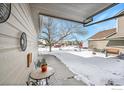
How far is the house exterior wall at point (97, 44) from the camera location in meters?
1.49

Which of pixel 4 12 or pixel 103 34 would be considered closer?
pixel 4 12

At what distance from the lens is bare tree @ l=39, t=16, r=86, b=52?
1.46m

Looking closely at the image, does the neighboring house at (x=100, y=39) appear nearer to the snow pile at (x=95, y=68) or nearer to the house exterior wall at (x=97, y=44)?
the house exterior wall at (x=97, y=44)

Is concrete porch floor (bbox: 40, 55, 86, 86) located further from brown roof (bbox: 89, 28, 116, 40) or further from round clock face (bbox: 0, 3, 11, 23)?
round clock face (bbox: 0, 3, 11, 23)

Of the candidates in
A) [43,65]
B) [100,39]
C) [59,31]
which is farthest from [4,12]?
[100,39]

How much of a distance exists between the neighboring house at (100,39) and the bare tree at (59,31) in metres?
0.15

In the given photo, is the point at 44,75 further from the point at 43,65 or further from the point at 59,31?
the point at 59,31

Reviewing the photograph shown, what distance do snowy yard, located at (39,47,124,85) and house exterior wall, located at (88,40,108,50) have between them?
0.27 ft

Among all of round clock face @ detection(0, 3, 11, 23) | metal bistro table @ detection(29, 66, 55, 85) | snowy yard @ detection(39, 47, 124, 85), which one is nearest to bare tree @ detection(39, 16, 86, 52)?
snowy yard @ detection(39, 47, 124, 85)

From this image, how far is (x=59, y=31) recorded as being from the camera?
4.83 feet

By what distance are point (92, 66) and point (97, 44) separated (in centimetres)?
28

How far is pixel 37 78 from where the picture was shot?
139 centimetres

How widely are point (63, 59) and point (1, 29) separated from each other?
0.94 m
